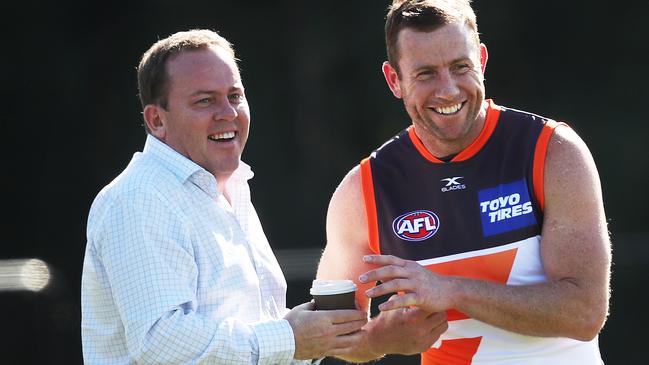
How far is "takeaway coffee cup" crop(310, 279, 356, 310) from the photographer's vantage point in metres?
2.63

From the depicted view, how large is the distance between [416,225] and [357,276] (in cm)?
24

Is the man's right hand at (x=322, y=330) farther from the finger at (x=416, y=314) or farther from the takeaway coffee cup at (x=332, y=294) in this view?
the finger at (x=416, y=314)

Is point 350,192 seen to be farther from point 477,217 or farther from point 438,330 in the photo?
point 438,330

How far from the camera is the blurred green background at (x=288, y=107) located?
4.75 metres

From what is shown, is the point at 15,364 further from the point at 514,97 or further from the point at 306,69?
the point at 514,97

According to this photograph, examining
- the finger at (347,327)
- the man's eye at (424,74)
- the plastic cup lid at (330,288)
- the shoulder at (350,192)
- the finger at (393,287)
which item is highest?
the man's eye at (424,74)

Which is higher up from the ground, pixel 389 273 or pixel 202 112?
pixel 202 112

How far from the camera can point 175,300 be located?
2.50 metres

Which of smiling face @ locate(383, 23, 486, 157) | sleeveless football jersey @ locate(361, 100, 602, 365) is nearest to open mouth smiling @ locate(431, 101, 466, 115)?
smiling face @ locate(383, 23, 486, 157)

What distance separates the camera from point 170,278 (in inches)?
99.1

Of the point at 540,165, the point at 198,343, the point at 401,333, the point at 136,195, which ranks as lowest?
the point at 401,333

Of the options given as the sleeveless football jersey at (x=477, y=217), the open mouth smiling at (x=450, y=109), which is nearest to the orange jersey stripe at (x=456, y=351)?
the sleeveless football jersey at (x=477, y=217)

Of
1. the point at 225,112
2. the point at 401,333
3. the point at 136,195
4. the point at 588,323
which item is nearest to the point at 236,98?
the point at 225,112

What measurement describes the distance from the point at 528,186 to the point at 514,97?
2098 mm
